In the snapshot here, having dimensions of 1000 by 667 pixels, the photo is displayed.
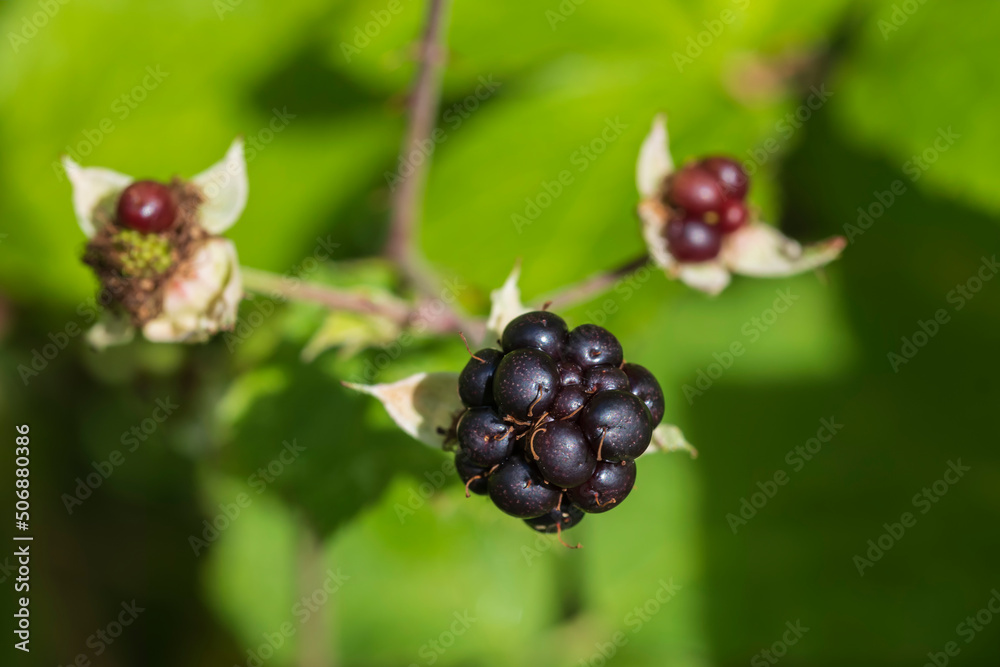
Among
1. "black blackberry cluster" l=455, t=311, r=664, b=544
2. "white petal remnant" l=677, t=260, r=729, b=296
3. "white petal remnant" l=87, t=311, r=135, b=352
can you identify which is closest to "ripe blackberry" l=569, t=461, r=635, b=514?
"black blackberry cluster" l=455, t=311, r=664, b=544

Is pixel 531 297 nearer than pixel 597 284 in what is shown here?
No

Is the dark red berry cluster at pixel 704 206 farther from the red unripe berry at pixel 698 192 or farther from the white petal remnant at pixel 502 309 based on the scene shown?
the white petal remnant at pixel 502 309

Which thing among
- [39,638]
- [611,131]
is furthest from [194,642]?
[611,131]

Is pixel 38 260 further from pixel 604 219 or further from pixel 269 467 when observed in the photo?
pixel 604 219

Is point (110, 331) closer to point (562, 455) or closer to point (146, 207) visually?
point (146, 207)

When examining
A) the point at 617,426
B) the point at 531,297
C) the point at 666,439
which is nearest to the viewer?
the point at 617,426

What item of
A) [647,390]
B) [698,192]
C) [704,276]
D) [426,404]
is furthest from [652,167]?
[426,404]

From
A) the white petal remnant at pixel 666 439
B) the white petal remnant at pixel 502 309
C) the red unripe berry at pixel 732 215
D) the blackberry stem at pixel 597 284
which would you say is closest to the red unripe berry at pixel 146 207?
the white petal remnant at pixel 502 309
